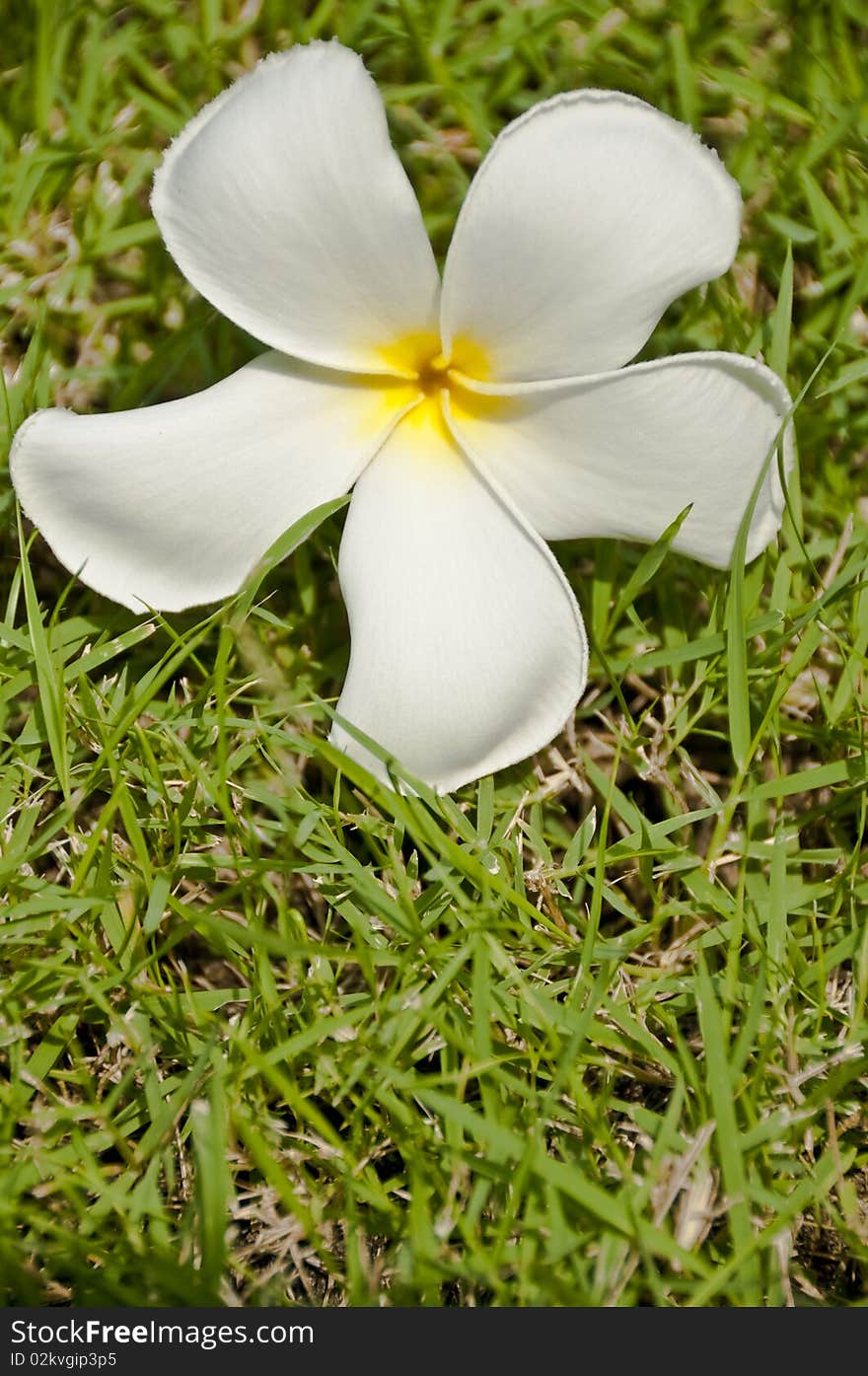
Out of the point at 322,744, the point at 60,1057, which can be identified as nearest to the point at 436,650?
the point at 322,744

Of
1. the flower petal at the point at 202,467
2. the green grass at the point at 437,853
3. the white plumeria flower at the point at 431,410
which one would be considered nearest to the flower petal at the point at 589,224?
the white plumeria flower at the point at 431,410

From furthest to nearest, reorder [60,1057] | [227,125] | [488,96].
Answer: [488,96]
[60,1057]
[227,125]

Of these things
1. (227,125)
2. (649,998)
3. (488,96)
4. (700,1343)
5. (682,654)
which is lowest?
(700,1343)

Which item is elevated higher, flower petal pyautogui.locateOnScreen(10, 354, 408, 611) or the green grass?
flower petal pyautogui.locateOnScreen(10, 354, 408, 611)

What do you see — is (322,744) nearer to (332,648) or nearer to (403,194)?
(332,648)

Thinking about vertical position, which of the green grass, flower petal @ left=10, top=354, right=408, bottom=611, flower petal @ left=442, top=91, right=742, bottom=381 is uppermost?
flower petal @ left=442, top=91, right=742, bottom=381

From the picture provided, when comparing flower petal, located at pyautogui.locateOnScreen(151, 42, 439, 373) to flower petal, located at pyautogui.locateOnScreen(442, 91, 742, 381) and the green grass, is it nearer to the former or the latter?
flower petal, located at pyautogui.locateOnScreen(442, 91, 742, 381)

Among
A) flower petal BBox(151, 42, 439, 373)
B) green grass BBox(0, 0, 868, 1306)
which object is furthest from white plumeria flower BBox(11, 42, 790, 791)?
green grass BBox(0, 0, 868, 1306)
